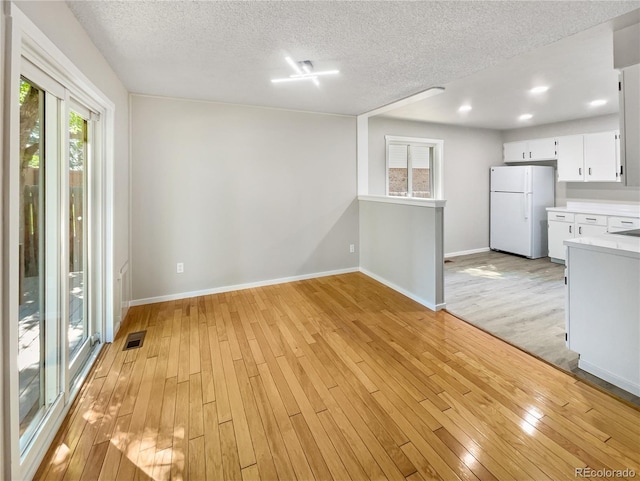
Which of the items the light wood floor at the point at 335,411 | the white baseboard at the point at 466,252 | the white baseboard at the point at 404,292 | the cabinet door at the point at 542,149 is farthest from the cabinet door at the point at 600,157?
the light wood floor at the point at 335,411

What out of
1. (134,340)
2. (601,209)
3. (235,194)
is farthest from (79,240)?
(601,209)

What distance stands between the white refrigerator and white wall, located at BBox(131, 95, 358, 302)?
331cm

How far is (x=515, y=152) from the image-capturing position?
6.20 meters

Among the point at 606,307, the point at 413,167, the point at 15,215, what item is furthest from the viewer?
the point at 413,167

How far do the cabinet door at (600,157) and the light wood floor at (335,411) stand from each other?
4.08 metres

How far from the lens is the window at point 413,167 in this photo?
5.40 metres

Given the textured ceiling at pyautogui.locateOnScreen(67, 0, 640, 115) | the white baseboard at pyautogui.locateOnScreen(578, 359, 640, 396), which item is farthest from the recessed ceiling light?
the white baseboard at pyautogui.locateOnScreen(578, 359, 640, 396)

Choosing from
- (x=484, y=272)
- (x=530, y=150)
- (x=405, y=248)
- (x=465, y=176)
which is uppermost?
(x=530, y=150)

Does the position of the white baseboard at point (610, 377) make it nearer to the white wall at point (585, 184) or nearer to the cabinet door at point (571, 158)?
the white wall at point (585, 184)

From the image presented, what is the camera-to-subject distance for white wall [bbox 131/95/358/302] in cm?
363

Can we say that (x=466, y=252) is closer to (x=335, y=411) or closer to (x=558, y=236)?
(x=558, y=236)

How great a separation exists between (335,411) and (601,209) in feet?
18.9

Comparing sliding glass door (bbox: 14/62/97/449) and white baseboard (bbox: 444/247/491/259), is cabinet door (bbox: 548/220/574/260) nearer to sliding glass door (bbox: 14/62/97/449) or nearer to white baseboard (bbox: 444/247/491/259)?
white baseboard (bbox: 444/247/491/259)

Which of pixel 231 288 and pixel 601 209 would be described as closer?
pixel 231 288
